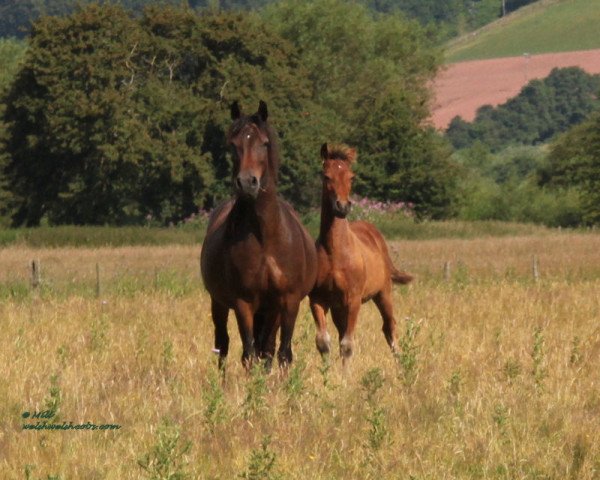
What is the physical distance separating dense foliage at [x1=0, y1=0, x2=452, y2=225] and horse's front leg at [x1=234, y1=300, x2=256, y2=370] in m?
42.1

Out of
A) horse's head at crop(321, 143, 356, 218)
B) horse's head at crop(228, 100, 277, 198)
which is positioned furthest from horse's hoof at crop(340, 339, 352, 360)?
horse's head at crop(228, 100, 277, 198)

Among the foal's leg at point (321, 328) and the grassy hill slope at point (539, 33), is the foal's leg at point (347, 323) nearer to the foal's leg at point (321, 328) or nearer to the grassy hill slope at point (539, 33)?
the foal's leg at point (321, 328)

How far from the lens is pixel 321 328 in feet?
43.4

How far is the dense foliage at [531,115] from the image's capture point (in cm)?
16050

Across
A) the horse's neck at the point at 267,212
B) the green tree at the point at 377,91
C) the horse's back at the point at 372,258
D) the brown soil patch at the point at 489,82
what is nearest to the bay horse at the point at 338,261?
the horse's back at the point at 372,258

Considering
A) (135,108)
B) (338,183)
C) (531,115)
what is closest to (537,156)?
(531,115)

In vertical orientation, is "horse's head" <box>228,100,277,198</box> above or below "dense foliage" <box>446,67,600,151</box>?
above

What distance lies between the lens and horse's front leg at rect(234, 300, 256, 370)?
11.6m

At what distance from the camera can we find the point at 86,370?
12.0 metres

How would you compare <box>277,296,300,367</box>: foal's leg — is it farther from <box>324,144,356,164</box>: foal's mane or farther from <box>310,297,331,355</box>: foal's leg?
<box>324,144,356,164</box>: foal's mane

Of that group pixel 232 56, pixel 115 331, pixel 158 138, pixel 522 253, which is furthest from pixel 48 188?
pixel 115 331

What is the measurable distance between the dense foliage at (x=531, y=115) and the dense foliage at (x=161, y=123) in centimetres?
10050

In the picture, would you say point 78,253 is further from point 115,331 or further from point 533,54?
point 533,54

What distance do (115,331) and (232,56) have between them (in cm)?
4193
